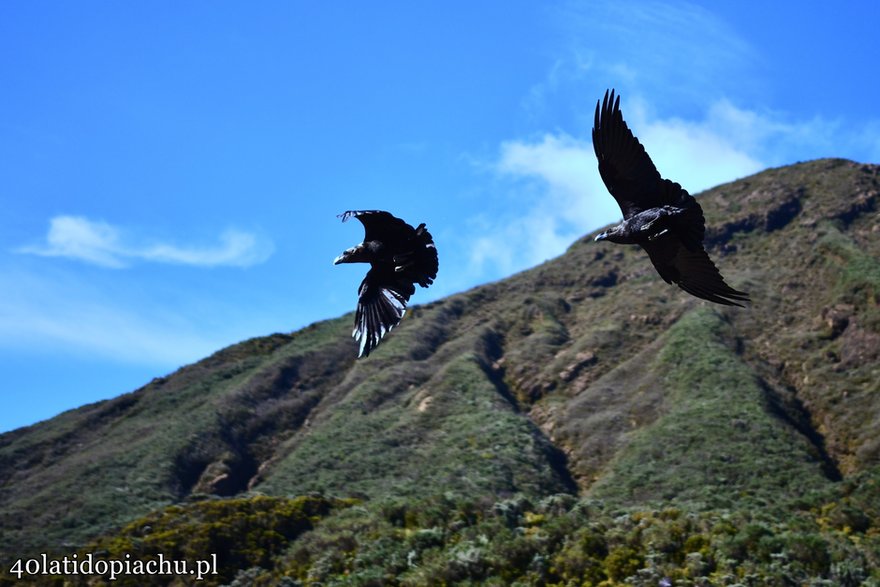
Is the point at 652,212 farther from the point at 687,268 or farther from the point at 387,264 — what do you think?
the point at 387,264

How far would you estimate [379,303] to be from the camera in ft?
46.0

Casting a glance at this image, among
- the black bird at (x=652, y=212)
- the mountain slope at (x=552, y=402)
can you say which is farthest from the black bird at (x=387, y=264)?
the mountain slope at (x=552, y=402)

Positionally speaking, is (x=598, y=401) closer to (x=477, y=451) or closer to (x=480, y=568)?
(x=477, y=451)

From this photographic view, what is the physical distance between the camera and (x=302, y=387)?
60.6 meters

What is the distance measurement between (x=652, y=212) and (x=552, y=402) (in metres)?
42.9

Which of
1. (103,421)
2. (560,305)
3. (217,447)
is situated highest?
(560,305)

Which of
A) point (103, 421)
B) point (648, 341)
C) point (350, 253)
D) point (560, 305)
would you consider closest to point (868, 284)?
point (648, 341)

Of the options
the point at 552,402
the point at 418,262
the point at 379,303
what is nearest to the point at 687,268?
the point at 418,262

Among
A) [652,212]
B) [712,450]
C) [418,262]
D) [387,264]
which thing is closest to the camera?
[652,212]

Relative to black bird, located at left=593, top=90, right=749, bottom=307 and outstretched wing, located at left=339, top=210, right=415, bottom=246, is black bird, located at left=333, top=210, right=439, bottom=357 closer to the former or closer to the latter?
outstretched wing, located at left=339, top=210, right=415, bottom=246

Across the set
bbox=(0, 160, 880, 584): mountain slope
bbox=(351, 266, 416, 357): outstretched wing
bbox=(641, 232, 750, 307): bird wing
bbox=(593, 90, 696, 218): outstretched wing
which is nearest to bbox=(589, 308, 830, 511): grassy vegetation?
bbox=(0, 160, 880, 584): mountain slope

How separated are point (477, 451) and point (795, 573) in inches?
778

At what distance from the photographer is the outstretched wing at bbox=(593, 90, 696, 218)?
12.2 meters

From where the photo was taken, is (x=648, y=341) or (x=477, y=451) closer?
(x=477, y=451)
